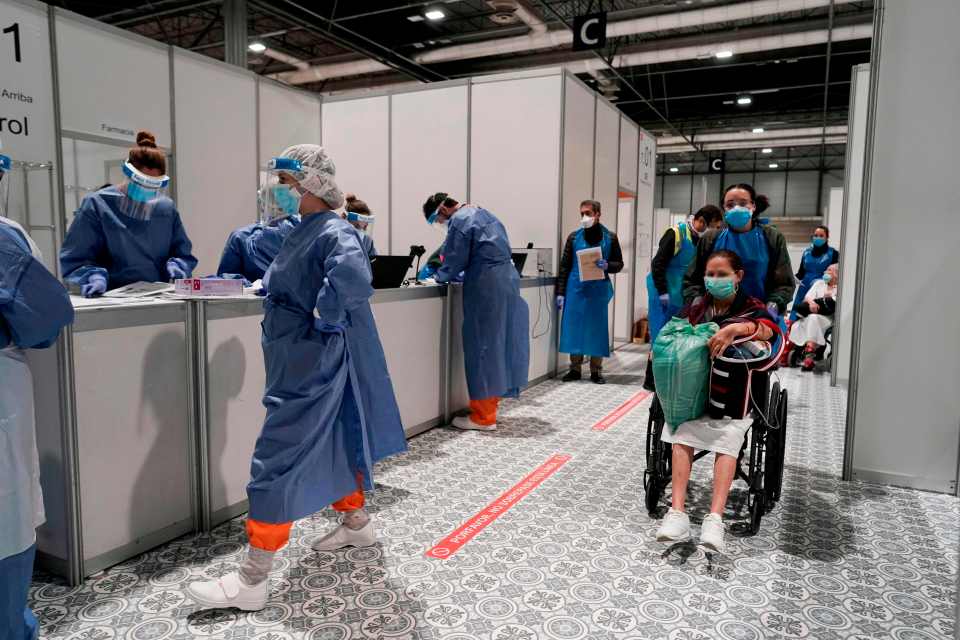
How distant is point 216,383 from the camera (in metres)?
2.60

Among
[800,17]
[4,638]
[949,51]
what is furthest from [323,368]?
[800,17]

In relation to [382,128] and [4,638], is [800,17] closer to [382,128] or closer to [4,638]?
[382,128]

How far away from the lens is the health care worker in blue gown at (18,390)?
1468 millimetres

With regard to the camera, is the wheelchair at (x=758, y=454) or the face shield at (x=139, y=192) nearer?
the wheelchair at (x=758, y=454)

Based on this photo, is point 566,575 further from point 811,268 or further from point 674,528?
point 811,268

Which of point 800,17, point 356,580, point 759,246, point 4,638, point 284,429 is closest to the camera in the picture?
point 4,638

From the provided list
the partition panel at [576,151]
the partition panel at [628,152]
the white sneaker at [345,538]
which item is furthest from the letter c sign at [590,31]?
the white sneaker at [345,538]

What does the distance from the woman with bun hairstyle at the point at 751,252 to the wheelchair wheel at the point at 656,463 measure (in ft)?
1.80

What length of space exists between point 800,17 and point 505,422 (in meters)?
8.76

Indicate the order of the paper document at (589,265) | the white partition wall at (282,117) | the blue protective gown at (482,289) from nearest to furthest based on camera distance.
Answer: the blue protective gown at (482,289) < the paper document at (589,265) < the white partition wall at (282,117)

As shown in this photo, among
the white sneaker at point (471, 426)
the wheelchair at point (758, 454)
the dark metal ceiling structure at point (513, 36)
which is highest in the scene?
the dark metal ceiling structure at point (513, 36)

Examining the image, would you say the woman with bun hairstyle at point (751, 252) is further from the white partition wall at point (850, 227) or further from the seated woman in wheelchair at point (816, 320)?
the seated woman in wheelchair at point (816, 320)

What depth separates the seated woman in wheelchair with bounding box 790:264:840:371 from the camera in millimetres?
6691

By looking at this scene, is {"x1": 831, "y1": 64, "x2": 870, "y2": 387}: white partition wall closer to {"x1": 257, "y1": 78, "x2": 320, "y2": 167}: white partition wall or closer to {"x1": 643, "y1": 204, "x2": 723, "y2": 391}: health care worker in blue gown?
{"x1": 643, "y1": 204, "x2": 723, "y2": 391}: health care worker in blue gown
